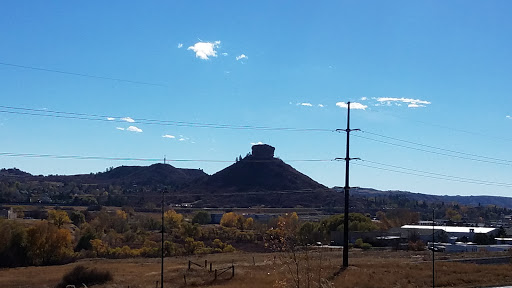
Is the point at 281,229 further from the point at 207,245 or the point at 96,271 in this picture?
the point at 207,245

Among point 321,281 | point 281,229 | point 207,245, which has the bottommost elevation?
point 207,245

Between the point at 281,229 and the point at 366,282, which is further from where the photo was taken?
the point at 366,282

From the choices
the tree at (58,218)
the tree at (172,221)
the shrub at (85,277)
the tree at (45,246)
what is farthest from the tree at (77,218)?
the shrub at (85,277)

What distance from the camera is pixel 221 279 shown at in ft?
152

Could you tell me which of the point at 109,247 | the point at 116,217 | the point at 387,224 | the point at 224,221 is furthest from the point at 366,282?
the point at 224,221

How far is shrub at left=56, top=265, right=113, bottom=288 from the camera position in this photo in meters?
49.4

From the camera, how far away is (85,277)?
165ft

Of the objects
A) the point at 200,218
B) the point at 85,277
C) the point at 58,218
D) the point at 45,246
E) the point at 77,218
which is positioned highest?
the point at 58,218

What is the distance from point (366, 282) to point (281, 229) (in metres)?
25.2

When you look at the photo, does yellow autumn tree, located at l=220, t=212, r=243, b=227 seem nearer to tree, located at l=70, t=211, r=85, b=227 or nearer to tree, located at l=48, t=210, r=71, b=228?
tree, located at l=70, t=211, r=85, b=227

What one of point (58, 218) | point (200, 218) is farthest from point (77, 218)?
point (200, 218)

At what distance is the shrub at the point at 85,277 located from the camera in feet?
162

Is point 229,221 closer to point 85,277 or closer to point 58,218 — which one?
point 58,218

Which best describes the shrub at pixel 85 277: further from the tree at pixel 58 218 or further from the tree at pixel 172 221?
the tree at pixel 172 221
